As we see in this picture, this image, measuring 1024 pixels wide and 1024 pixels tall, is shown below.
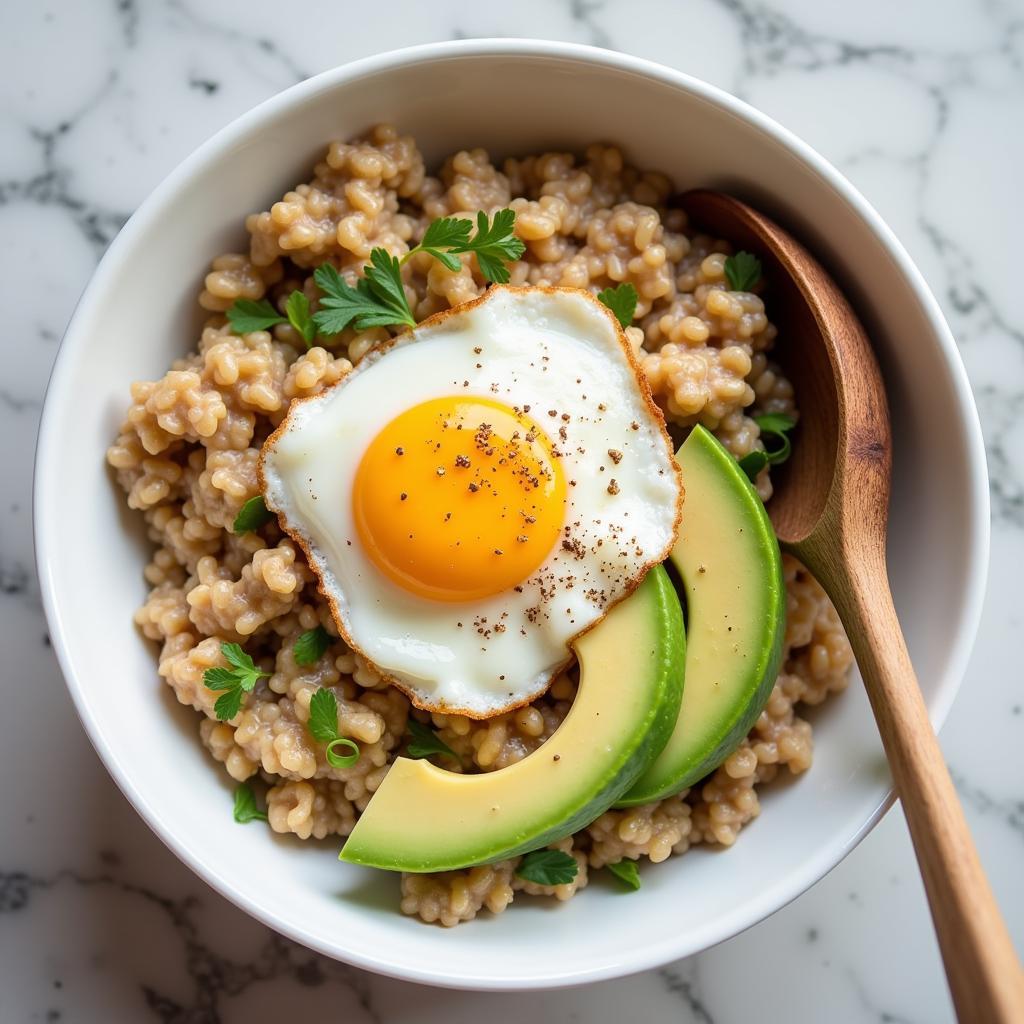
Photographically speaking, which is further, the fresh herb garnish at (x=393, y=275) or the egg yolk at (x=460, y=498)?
the fresh herb garnish at (x=393, y=275)

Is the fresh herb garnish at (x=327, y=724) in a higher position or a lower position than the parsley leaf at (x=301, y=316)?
lower

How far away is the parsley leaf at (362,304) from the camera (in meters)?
2.73

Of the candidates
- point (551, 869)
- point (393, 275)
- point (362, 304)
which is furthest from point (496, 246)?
point (551, 869)

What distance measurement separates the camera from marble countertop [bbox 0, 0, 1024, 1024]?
10.5 ft

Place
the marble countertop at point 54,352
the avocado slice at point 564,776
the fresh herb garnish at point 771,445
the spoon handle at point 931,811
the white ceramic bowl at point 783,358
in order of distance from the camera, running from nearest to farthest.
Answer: the spoon handle at point 931,811, the avocado slice at point 564,776, the white ceramic bowl at point 783,358, the fresh herb garnish at point 771,445, the marble countertop at point 54,352

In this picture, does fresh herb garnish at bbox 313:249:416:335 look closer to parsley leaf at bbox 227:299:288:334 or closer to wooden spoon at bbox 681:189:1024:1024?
parsley leaf at bbox 227:299:288:334

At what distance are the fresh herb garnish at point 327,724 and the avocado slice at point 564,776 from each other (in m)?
0.14

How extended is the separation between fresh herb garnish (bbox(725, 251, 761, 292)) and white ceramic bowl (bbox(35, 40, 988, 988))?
6.3 inches

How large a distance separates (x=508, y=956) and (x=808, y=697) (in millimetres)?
1029

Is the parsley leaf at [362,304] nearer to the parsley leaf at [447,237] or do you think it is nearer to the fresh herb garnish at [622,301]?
the parsley leaf at [447,237]

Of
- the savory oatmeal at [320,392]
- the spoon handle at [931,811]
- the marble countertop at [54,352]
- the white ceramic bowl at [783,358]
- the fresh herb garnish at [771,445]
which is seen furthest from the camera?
the marble countertop at [54,352]

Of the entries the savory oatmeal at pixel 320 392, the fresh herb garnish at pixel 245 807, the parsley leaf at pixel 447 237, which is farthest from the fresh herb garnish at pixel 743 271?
the fresh herb garnish at pixel 245 807

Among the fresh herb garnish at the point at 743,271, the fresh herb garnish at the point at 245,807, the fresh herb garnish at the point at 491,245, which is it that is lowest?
the fresh herb garnish at the point at 245,807

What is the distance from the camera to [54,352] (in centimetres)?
322
